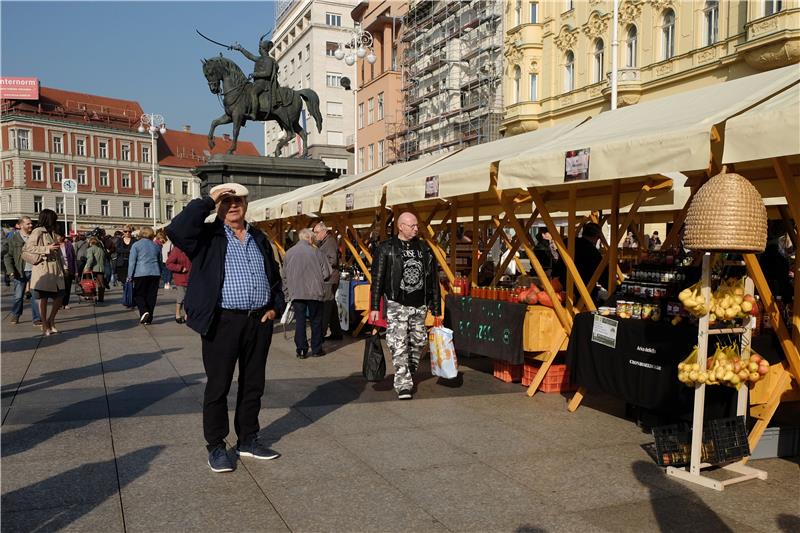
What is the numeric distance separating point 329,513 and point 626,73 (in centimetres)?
2912

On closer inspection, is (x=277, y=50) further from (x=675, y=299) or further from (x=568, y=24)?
(x=675, y=299)

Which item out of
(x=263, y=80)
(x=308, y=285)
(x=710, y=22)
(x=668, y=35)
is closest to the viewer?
(x=308, y=285)

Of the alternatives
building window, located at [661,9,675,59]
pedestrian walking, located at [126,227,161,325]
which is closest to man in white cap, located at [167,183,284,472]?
pedestrian walking, located at [126,227,161,325]

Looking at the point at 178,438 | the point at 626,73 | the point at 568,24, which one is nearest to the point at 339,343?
the point at 178,438

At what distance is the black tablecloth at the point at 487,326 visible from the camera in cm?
715

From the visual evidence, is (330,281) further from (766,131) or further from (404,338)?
(766,131)

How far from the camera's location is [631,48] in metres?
31.0

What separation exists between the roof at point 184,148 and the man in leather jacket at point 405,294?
8995 cm

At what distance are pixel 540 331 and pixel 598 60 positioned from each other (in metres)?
28.4

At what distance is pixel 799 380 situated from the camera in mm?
5055

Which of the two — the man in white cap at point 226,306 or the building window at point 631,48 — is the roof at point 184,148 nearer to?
the building window at point 631,48

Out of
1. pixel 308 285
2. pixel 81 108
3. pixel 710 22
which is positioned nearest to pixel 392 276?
pixel 308 285

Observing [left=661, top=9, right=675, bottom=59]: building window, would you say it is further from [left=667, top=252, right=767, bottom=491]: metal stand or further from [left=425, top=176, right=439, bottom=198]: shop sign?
[left=667, top=252, right=767, bottom=491]: metal stand

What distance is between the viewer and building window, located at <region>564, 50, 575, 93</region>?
34.4 metres
